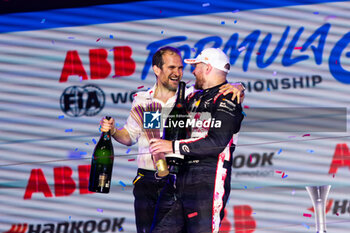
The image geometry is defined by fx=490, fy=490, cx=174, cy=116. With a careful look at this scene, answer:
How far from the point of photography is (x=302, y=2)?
400cm

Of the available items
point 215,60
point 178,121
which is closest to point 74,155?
point 178,121

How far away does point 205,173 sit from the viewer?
112 inches

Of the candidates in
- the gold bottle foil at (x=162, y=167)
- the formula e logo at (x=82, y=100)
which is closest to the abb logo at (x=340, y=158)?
the gold bottle foil at (x=162, y=167)

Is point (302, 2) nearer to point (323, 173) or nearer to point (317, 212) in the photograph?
point (323, 173)

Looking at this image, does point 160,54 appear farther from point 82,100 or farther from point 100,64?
point 82,100

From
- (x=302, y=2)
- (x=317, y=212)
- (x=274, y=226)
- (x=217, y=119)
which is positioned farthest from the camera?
(x=302, y=2)

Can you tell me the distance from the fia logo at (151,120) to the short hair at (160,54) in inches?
15.2

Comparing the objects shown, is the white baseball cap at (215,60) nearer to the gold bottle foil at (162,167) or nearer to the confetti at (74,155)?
the gold bottle foil at (162,167)

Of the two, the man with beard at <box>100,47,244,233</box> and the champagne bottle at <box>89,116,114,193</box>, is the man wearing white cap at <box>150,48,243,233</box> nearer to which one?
the man with beard at <box>100,47,244,233</box>

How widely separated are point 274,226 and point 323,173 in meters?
0.57

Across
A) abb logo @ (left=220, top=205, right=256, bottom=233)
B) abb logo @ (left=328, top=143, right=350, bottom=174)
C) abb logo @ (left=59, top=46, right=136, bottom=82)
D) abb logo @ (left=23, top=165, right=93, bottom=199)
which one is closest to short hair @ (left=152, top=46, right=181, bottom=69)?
abb logo @ (left=59, top=46, right=136, bottom=82)

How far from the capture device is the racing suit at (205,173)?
283cm

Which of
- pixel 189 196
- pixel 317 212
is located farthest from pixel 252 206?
pixel 189 196

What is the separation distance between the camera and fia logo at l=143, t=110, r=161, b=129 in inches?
135
